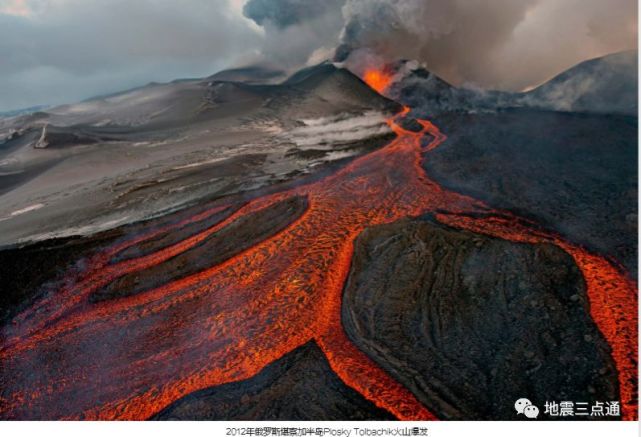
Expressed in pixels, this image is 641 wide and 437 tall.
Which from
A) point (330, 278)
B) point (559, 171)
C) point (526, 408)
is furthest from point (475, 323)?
point (559, 171)

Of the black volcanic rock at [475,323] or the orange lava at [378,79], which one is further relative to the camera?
the orange lava at [378,79]

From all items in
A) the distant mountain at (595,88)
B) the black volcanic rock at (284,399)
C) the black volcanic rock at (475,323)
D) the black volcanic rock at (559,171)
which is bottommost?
the black volcanic rock at (284,399)

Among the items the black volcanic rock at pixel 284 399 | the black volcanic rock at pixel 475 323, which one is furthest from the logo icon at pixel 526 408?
the black volcanic rock at pixel 284 399

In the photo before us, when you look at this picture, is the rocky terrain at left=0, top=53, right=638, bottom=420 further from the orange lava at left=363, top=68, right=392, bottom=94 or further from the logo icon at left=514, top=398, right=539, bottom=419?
the orange lava at left=363, top=68, right=392, bottom=94

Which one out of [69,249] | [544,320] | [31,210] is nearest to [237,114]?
[31,210]

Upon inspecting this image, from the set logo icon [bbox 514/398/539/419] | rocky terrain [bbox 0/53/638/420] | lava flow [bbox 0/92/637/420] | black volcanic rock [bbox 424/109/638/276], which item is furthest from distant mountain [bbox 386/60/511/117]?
logo icon [bbox 514/398/539/419]

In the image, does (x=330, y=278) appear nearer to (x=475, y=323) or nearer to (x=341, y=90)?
(x=475, y=323)

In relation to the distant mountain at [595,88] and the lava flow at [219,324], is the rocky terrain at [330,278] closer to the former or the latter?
the lava flow at [219,324]

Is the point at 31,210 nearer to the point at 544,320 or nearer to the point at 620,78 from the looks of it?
the point at 544,320
